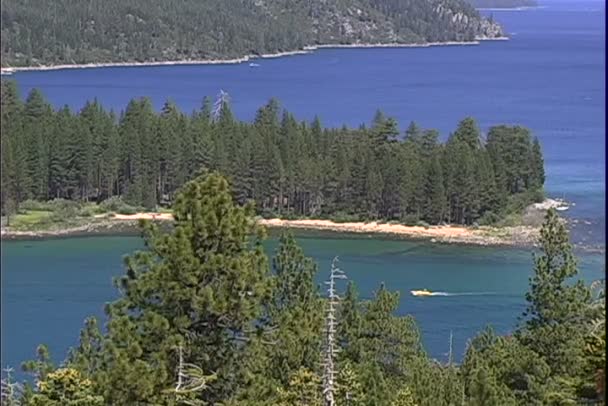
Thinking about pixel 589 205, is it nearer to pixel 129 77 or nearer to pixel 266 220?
pixel 266 220

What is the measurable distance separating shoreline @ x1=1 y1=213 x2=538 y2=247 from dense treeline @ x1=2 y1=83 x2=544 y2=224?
525mm

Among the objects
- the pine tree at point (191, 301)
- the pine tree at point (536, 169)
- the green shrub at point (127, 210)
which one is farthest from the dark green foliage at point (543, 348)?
the pine tree at point (536, 169)

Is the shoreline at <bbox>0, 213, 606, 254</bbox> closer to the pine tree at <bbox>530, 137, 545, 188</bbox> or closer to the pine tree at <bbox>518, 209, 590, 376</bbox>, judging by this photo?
the pine tree at <bbox>530, 137, 545, 188</bbox>

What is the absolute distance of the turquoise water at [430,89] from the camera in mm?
37344

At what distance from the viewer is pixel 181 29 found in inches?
2876

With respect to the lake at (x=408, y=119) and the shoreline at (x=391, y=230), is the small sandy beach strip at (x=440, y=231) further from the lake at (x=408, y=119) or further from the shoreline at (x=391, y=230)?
the lake at (x=408, y=119)

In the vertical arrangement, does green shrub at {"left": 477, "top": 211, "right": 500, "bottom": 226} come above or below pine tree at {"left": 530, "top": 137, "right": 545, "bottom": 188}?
below

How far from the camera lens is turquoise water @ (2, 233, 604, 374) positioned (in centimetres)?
1680

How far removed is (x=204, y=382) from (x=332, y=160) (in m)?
25.0

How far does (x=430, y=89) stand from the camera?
57.5 metres

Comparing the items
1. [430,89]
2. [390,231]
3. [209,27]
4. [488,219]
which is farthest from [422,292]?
[209,27]

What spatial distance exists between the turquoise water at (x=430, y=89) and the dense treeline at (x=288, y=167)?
2.24 m

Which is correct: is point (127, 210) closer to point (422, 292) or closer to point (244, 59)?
point (422, 292)

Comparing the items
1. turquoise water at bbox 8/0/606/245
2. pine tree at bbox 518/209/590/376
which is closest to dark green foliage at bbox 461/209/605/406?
pine tree at bbox 518/209/590/376
